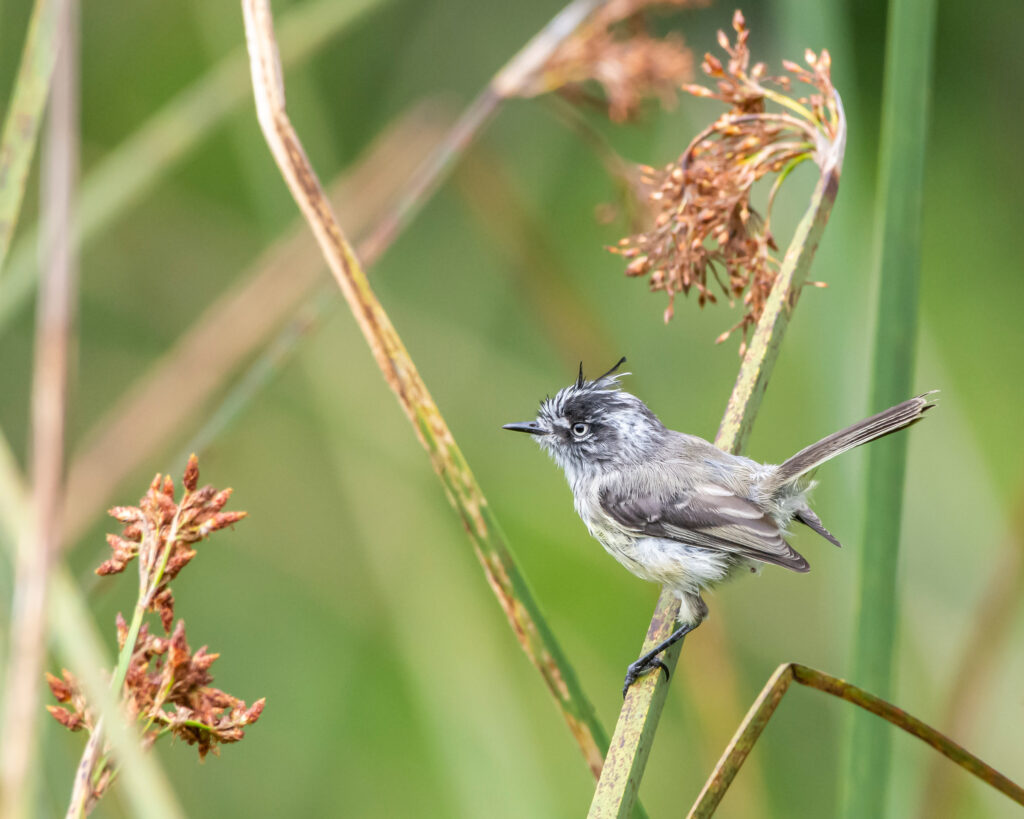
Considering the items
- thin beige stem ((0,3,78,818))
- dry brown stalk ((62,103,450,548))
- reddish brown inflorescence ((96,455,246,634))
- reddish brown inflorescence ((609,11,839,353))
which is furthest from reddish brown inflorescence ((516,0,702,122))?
reddish brown inflorescence ((96,455,246,634))

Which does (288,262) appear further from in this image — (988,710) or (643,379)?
(988,710)

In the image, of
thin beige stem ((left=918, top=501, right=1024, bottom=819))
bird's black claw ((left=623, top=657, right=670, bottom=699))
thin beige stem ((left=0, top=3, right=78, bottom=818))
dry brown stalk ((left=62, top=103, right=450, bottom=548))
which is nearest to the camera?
thin beige stem ((left=0, top=3, right=78, bottom=818))

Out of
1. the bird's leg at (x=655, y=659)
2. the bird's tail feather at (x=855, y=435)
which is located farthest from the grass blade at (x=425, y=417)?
the bird's tail feather at (x=855, y=435)

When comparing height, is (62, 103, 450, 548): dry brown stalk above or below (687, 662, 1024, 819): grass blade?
above

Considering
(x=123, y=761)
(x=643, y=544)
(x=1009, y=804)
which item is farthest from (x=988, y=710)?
(x=123, y=761)

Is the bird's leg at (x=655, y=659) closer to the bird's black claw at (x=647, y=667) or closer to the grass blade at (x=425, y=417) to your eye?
the bird's black claw at (x=647, y=667)

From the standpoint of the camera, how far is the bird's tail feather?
157 centimetres

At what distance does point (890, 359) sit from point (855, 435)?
0.37 meters

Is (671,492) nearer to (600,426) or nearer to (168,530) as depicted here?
(600,426)

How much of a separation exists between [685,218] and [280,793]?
94.5 inches

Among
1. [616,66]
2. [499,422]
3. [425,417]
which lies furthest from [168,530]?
[499,422]

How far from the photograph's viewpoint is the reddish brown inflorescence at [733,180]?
6.10 ft

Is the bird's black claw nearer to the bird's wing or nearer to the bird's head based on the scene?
the bird's wing

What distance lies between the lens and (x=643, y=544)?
2436mm
